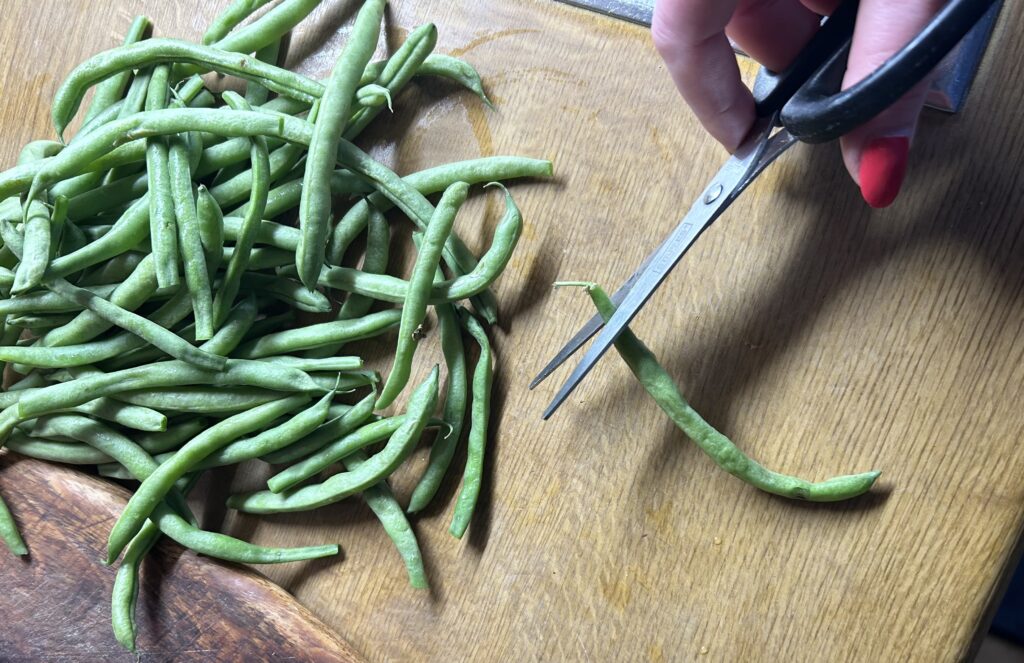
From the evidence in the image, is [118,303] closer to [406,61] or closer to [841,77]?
[406,61]

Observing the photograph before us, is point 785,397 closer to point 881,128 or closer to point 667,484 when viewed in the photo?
point 667,484

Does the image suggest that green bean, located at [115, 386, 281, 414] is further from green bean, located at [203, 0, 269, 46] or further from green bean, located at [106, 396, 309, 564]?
green bean, located at [203, 0, 269, 46]

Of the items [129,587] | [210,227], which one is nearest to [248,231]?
[210,227]

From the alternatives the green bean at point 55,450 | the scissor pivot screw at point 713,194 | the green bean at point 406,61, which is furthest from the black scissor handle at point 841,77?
the green bean at point 55,450

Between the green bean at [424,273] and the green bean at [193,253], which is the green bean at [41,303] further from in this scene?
the green bean at [424,273]

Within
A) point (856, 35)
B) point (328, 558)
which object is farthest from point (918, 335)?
point (328, 558)

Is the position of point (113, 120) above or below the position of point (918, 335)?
above

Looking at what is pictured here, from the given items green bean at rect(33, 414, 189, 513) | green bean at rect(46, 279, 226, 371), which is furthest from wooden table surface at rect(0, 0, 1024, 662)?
green bean at rect(46, 279, 226, 371)
